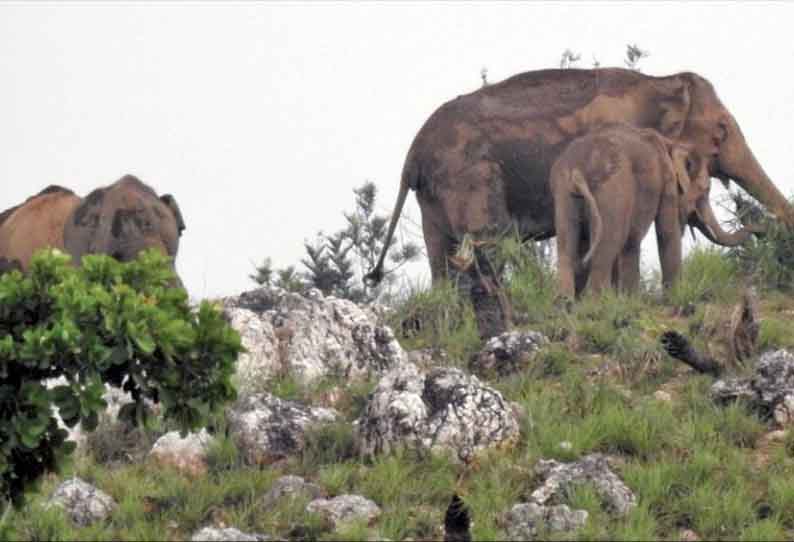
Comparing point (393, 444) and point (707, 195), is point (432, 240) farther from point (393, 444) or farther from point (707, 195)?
point (393, 444)

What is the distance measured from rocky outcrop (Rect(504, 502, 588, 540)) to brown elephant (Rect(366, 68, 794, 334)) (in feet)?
18.5

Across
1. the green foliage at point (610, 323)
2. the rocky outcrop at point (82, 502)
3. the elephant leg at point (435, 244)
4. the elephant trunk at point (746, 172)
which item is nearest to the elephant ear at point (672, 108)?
the elephant trunk at point (746, 172)

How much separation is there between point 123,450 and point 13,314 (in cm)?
212

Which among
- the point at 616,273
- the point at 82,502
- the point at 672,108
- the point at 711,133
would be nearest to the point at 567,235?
the point at 616,273

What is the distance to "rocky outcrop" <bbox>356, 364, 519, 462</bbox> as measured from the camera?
32.2 ft

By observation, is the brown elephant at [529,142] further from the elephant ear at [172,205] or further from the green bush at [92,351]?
the green bush at [92,351]

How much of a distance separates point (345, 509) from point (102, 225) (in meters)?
4.73

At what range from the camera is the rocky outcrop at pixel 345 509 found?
897 cm

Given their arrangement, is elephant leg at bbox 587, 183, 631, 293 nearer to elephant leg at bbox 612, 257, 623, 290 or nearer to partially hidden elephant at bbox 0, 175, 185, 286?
elephant leg at bbox 612, 257, 623, 290

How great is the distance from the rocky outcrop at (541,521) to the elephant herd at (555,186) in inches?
155

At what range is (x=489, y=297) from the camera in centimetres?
1263

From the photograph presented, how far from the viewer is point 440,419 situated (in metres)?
9.90

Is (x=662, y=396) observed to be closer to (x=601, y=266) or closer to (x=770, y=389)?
(x=770, y=389)

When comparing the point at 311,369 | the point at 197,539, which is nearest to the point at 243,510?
the point at 197,539
